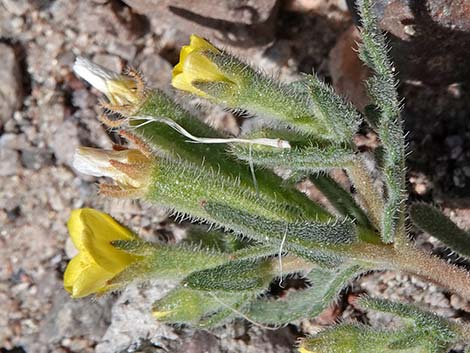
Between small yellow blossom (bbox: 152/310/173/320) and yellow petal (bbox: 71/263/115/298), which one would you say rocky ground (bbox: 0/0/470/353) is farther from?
yellow petal (bbox: 71/263/115/298)

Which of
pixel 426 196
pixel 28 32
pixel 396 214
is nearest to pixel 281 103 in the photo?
pixel 396 214

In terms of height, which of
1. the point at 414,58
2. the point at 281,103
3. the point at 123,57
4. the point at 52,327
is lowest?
the point at 52,327

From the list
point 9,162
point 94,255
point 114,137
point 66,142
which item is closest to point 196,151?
point 94,255

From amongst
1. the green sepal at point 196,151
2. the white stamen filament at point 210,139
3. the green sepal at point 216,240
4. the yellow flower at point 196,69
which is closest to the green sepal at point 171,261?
the green sepal at point 216,240

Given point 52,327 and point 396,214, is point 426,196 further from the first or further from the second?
point 52,327

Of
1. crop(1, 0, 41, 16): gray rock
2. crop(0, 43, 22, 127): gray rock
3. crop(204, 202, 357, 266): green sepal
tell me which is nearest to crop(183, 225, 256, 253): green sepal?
crop(204, 202, 357, 266): green sepal

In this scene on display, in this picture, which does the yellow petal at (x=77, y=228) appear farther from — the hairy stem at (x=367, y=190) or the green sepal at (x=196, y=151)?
the hairy stem at (x=367, y=190)

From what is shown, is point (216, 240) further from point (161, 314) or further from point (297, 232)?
point (297, 232)
